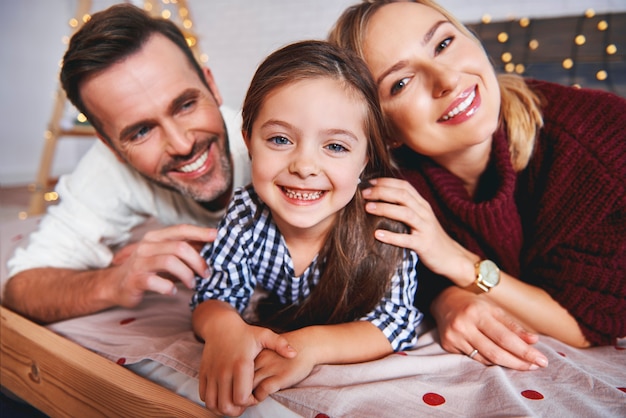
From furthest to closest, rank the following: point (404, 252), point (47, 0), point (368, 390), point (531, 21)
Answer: point (47, 0), point (531, 21), point (404, 252), point (368, 390)

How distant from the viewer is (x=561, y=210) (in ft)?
2.71

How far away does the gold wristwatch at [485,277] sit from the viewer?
815 mm

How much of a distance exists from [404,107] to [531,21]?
4.16 ft

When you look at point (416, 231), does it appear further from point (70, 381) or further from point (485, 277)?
point (70, 381)

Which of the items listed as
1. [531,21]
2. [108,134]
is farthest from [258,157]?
[531,21]

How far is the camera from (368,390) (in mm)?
601

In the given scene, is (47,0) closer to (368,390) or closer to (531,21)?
(531,21)

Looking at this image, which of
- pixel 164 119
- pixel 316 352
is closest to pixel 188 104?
pixel 164 119

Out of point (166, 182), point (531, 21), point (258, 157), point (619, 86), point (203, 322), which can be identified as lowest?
point (203, 322)

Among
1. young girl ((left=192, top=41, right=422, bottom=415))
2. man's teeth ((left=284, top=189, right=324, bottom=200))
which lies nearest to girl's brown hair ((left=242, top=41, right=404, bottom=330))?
young girl ((left=192, top=41, right=422, bottom=415))

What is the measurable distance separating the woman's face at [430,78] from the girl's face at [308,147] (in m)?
0.16

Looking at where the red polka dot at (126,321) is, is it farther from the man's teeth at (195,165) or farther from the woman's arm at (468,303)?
the woman's arm at (468,303)

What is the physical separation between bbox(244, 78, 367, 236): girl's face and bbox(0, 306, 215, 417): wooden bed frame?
1.12 ft

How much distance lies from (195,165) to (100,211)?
0.36m
